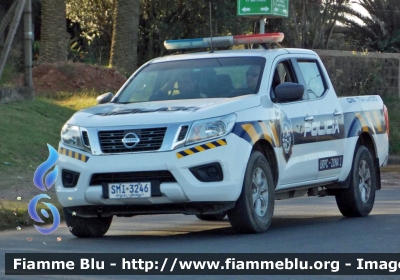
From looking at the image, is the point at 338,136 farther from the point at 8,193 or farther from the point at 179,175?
the point at 8,193

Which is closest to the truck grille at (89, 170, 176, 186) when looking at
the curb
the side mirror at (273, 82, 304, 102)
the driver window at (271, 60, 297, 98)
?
the side mirror at (273, 82, 304, 102)

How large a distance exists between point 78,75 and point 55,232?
12213mm

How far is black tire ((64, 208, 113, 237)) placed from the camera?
31.3 feet

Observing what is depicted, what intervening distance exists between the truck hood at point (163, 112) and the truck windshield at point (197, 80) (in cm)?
35

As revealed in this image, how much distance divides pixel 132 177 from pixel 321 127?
2.54 meters

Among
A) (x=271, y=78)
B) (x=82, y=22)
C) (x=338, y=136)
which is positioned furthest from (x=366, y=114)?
(x=82, y=22)

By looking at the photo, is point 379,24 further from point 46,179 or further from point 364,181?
point 46,179

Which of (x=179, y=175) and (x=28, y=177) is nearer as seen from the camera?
(x=179, y=175)

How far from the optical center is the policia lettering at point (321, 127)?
403 inches

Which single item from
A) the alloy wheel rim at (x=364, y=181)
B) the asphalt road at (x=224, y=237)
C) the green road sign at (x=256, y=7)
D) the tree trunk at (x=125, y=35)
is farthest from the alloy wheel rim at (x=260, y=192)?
the tree trunk at (x=125, y=35)

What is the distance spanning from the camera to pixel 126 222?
11.2 metres

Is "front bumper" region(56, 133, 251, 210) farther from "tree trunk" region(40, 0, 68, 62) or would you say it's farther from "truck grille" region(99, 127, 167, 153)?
"tree trunk" region(40, 0, 68, 62)

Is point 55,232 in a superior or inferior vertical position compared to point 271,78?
inferior
